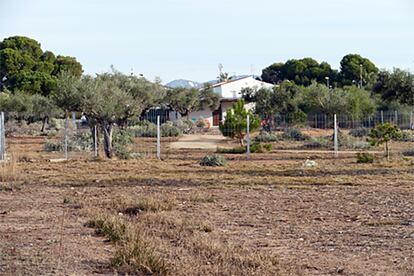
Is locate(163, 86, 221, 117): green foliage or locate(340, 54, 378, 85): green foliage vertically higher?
locate(340, 54, 378, 85): green foliage

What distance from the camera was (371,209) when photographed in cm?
1328

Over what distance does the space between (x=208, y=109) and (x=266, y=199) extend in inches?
2157

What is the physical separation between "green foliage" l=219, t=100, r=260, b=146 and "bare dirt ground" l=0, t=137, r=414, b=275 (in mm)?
15223

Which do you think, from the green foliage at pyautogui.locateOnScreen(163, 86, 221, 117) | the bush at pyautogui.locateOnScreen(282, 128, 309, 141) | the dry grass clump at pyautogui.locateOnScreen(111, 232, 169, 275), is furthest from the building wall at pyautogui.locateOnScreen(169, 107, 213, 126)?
the dry grass clump at pyautogui.locateOnScreen(111, 232, 169, 275)

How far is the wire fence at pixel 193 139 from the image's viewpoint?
103ft

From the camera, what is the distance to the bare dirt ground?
808cm

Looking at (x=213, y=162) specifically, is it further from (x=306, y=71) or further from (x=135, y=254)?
(x=306, y=71)

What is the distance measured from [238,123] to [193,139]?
909 centimetres

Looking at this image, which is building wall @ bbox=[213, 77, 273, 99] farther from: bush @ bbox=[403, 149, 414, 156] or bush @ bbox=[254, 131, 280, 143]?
bush @ bbox=[403, 149, 414, 156]

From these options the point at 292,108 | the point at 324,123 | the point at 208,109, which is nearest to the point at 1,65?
the point at 208,109

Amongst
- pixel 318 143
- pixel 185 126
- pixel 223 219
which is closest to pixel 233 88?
pixel 185 126

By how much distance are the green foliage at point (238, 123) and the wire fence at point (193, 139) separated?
5 cm

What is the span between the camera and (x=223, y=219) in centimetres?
1219

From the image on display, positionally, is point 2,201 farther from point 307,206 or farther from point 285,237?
point 285,237
